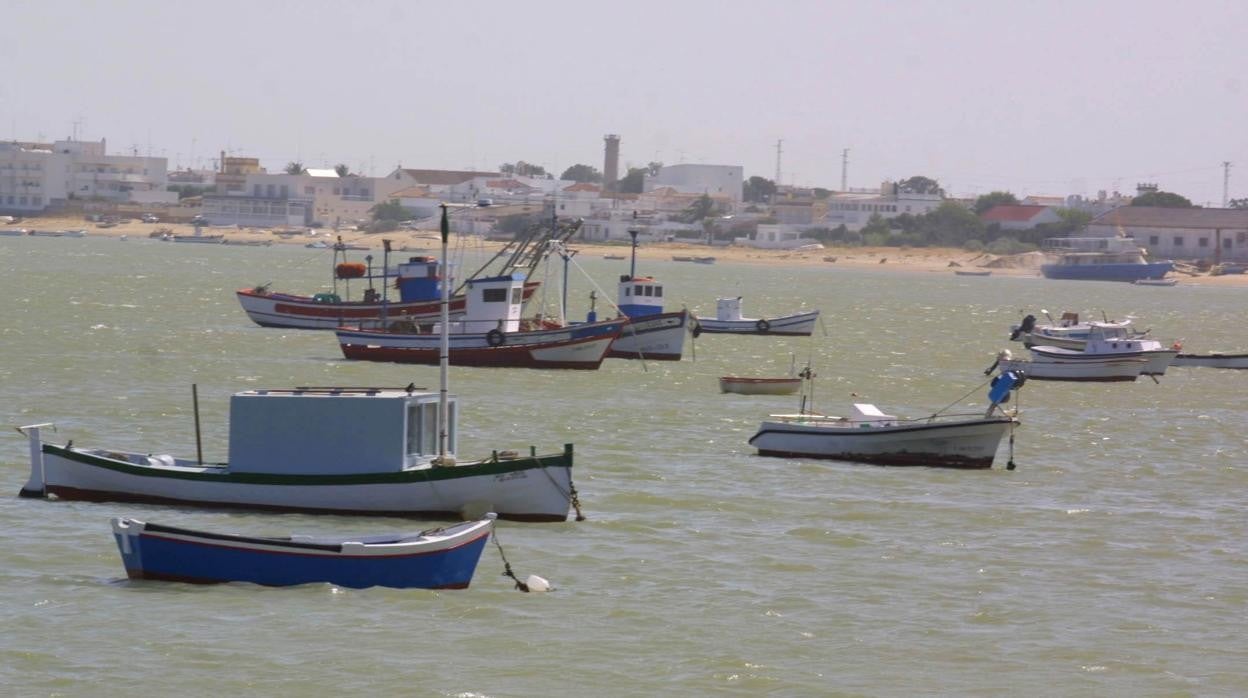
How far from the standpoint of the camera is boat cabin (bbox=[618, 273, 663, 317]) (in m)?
64.6

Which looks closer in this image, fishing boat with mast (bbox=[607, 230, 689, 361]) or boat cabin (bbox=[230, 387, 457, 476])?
boat cabin (bbox=[230, 387, 457, 476])

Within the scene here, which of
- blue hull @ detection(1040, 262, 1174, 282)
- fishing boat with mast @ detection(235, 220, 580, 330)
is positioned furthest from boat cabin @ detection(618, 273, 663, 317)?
blue hull @ detection(1040, 262, 1174, 282)

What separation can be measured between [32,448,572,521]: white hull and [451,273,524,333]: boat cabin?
1104 inches

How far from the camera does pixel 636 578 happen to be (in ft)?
78.5

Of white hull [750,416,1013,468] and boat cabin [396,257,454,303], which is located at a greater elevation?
boat cabin [396,257,454,303]

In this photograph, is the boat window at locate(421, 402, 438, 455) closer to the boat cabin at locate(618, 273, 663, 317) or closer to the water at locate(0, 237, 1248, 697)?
the water at locate(0, 237, 1248, 697)

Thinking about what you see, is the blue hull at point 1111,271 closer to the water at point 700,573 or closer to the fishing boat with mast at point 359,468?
the water at point 700,573

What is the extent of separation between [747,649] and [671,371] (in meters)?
36.7

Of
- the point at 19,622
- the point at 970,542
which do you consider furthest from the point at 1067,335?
the point at 19,622

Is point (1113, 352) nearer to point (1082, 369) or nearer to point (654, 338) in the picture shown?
point (1082, 369)

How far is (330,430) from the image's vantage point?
26.2 m

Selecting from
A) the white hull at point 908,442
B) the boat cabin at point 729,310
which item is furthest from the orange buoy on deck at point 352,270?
the white hull at point 908,442

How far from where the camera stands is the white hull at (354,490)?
26125 millimetres

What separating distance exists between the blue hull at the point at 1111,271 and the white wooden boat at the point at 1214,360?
4533 inches
